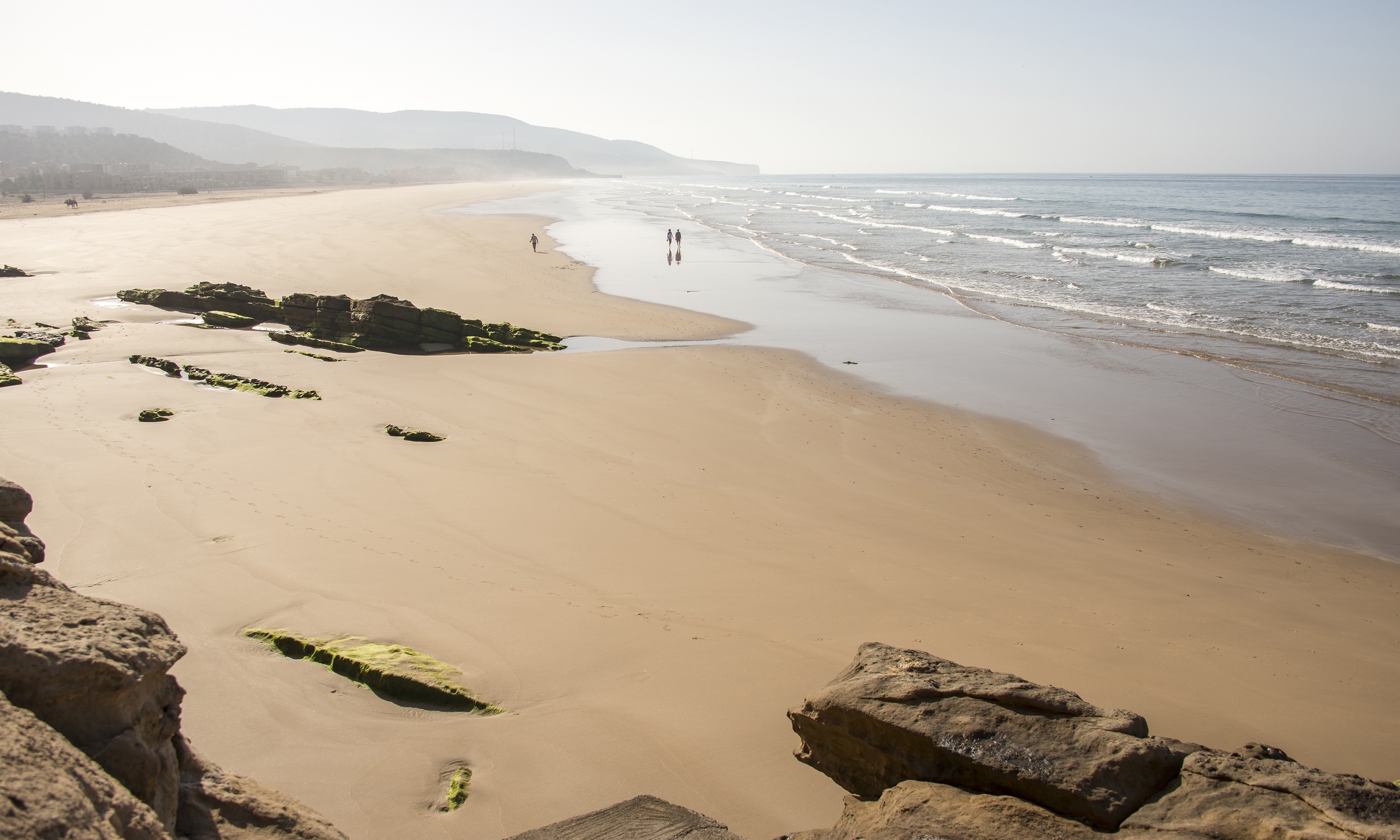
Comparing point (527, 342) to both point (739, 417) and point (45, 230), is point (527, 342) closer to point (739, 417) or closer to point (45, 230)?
point (739, 417)

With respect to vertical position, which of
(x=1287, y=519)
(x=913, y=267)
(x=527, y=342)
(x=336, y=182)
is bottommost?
(x=1287, y=519)

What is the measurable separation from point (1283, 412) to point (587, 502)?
11.4 metres

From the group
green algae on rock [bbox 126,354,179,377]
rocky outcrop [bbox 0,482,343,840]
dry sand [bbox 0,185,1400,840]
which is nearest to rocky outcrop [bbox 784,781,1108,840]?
dry sand [bbox 0,185,1400,840]

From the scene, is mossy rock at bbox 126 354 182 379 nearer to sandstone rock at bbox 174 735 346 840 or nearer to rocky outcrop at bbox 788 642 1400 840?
sandstone rock at bbox 174 735 346 840

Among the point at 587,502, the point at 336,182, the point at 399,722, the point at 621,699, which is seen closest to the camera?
the point at 399,722

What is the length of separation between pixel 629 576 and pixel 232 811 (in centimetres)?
363

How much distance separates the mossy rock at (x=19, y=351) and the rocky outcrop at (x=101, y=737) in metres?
11.6

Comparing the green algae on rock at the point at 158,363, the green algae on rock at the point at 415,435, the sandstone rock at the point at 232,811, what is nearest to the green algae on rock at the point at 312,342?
the green algae on rock at the point at 158,363

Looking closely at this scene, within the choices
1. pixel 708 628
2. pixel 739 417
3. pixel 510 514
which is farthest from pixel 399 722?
pixel 739 417

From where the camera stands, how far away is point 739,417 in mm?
11406

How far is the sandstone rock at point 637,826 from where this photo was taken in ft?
9.76

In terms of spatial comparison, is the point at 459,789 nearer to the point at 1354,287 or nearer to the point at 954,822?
the point at 954,822

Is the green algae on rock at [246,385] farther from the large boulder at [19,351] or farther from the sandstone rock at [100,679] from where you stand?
the sandstone rock at [100,679]

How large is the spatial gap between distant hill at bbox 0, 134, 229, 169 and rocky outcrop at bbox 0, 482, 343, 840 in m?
126
